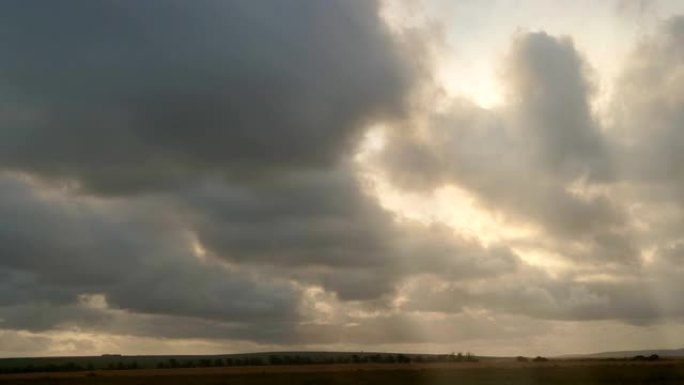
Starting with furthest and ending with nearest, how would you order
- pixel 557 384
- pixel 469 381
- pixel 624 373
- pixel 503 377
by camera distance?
1. pixel 624 373
2. pixel 503 377
3. pixel 469 381
4. pixel 557 384

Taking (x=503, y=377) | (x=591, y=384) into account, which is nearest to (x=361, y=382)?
(x=503, y=377)

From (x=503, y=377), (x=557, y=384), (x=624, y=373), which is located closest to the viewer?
(x=557, y=384)

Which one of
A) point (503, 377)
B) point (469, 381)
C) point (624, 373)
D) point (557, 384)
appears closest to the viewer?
point (557, 384)

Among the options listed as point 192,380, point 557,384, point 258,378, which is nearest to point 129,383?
point 192,380

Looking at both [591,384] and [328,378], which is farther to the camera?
[328,378]

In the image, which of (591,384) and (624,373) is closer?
(591,384)

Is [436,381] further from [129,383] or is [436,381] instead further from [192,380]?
[129,383]

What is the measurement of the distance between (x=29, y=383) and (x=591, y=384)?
69.1 m

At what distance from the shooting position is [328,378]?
10031 centimetres

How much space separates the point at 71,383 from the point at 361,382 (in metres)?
36.5

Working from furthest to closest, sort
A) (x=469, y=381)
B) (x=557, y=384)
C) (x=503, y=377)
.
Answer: (x=503, y=377) → (x=469, y=381) → (x=557, y=384)

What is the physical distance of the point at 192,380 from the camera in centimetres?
10169

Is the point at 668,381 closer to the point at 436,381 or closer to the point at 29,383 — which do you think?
the point at 436,381

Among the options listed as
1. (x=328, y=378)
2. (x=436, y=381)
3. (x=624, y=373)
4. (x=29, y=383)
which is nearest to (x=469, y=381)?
(x=436, y=381)
